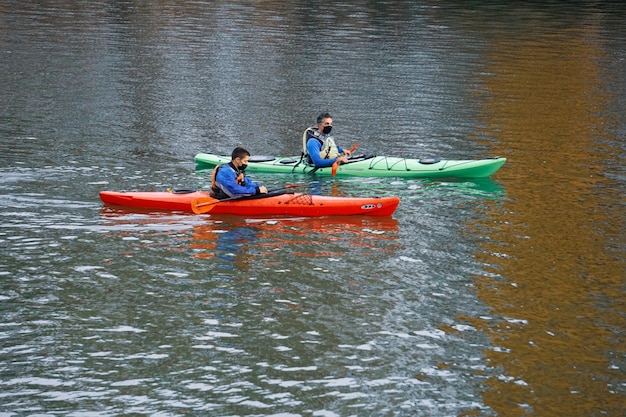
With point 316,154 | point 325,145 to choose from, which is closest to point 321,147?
point 325,145

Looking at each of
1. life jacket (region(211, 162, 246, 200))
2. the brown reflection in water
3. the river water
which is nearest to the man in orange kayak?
life jacket (region(211, 162, 246, 200))

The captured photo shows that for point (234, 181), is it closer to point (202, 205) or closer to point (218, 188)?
point (218, 188)

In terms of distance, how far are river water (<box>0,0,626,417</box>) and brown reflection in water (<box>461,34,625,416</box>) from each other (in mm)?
44

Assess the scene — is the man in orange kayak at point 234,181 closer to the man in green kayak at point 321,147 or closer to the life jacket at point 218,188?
the life jacket at point 218,188

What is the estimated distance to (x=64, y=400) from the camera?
11.1 metres

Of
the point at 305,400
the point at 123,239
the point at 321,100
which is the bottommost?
the point at 305,400

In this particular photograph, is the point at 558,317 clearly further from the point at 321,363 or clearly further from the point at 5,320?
the point at 5,320

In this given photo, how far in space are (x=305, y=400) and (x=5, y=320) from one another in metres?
4.33

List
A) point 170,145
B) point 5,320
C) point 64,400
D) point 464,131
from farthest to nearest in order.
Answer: point 464,131
point 170,145
point 5,320
point 64,400

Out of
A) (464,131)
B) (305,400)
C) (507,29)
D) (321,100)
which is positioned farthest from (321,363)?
(507,29)

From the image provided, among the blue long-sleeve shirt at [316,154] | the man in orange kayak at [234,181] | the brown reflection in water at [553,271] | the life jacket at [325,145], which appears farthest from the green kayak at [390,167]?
the man in orange kayak at [234,181]

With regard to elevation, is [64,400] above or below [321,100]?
below

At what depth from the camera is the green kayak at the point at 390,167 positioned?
68.7 feet

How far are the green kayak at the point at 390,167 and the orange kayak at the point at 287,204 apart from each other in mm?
2822
